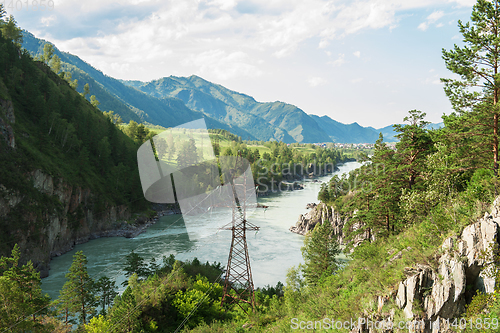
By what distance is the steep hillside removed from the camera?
1435 inches

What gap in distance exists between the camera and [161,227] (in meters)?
56.7

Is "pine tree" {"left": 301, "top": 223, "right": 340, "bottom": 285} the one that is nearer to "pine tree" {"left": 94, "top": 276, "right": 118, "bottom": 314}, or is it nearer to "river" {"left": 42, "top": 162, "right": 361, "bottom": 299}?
"river" {"left": 42, "top": 162, "right": 361, "bottom": 299}

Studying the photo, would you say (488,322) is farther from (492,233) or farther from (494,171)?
(494,171)

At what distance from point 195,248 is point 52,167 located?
2657 centimetres

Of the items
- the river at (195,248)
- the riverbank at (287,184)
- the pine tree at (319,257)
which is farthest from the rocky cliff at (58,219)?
the riverbank at (287,184)

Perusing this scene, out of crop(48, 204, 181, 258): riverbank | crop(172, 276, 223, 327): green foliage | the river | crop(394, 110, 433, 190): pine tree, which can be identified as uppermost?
crop(394, 110, 433, 190): pine tree

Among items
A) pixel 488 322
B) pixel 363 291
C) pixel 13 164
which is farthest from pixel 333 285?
pixel 13 164

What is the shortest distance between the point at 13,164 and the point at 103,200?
18090 mm

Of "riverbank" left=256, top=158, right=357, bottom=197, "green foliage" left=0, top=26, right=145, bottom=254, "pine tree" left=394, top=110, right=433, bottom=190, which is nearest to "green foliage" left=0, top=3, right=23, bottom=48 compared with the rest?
"green foliage" left=0, top=26, right=145, bottom=254

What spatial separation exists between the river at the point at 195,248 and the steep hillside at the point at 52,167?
12.7 ft

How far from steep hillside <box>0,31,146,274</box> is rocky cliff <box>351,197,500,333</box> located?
1551 inches

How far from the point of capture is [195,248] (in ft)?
140

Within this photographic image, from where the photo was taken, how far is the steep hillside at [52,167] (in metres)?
36.4

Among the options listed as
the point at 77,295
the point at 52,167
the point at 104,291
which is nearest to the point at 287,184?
the point at 52,167
